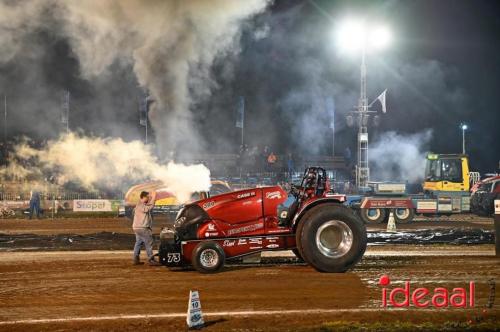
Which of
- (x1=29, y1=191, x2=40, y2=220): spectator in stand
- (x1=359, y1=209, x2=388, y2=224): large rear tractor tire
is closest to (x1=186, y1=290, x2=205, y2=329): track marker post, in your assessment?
(x1=359, y1=209, x2=388, y2=224): large rear tractor tire

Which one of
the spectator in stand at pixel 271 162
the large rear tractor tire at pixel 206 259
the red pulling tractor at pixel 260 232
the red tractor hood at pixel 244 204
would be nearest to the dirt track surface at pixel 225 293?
the large rear tractor tire at pixel 206 259

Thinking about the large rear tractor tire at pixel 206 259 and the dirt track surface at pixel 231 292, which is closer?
the dirt track surface at pixel 231 292

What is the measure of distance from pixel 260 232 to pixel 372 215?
14.3 m

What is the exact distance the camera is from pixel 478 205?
91.8 ft

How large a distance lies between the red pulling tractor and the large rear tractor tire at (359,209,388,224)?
44.0 feet

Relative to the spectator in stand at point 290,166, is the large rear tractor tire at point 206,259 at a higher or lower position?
lower

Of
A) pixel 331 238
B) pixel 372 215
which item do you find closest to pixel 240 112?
pixel 372 215

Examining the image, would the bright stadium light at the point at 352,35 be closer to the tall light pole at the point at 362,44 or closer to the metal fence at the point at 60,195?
the tall light pole at the point at 362,44

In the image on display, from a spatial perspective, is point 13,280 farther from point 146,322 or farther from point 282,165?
point 282,165

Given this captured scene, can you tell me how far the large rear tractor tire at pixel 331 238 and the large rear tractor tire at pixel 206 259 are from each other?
5.43ft

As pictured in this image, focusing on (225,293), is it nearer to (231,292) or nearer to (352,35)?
(231,292)

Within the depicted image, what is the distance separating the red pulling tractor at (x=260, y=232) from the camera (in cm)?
1121

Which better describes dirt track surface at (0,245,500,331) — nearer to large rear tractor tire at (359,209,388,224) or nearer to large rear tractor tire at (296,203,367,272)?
large rear tractor tire at (296,203,367,272)

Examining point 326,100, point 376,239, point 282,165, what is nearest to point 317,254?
point 376,239
